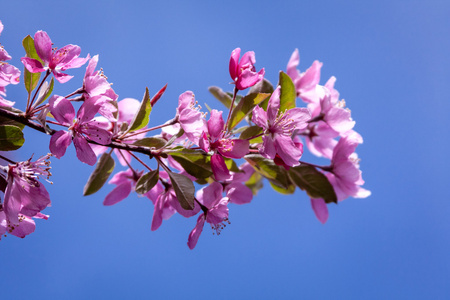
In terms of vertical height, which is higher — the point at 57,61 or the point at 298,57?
the point at 298,57

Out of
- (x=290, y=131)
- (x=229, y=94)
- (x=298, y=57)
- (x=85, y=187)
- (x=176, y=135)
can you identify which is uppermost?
(x=298, y=57)

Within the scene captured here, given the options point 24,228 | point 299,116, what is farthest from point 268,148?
point 24,228

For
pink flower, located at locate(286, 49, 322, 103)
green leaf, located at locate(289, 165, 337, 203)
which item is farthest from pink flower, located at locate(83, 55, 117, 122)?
pink flower, located at locate(286, 49, 322, 103)

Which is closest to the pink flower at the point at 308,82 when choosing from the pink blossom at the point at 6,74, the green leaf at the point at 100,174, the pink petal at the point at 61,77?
the green leaf at the point at 100,174

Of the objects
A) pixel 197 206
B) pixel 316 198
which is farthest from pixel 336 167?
pixel 197 206

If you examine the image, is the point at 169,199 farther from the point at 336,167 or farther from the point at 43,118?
the point at 336,167

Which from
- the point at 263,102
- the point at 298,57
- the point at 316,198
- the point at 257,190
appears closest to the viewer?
the point at 263,102

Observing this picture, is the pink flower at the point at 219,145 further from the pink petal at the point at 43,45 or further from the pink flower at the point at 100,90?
the pink petal at the point at 43,45
